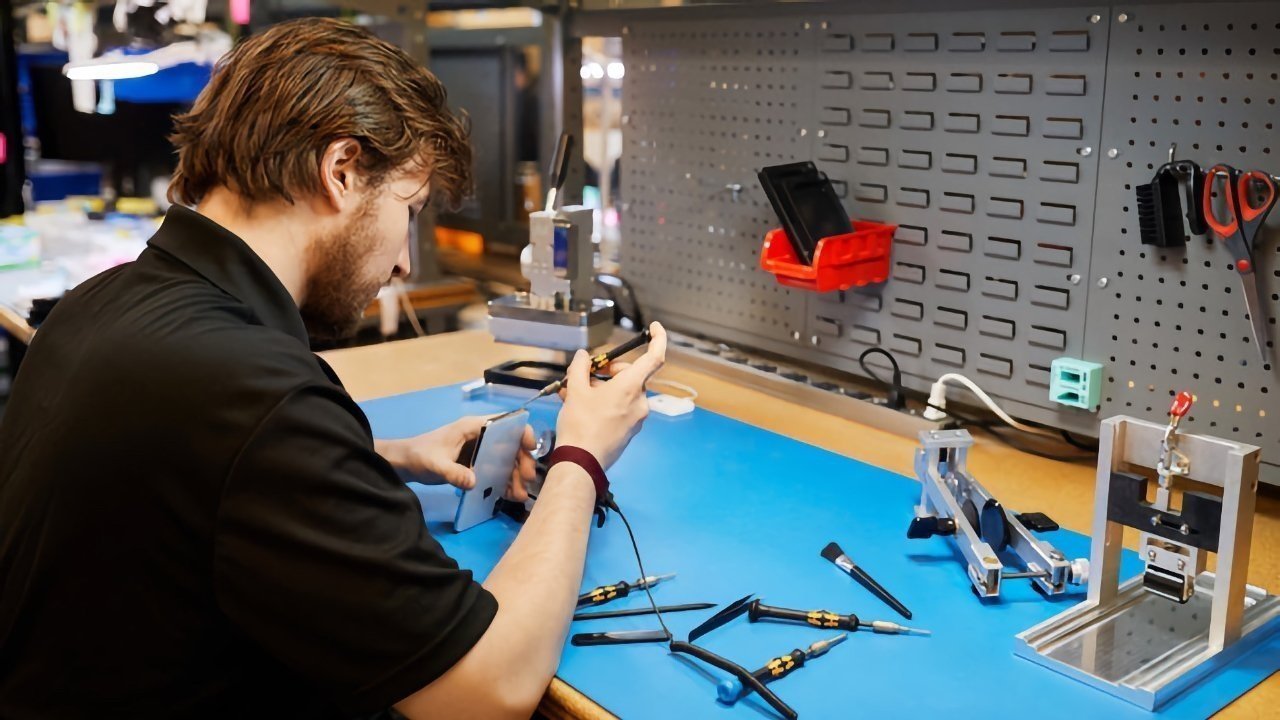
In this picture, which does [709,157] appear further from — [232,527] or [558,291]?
[232,527]

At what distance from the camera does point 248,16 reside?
2.81 meters

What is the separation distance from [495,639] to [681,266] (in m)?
1.21

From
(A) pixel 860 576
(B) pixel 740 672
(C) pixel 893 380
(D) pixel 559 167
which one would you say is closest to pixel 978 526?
(A) pixel 860 576

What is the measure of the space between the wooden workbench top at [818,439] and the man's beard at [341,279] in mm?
436

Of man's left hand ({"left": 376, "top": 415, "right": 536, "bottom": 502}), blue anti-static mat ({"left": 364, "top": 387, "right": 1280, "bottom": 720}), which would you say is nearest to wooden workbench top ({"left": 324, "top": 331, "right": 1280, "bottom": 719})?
blue anti-static mat ({"left": 364, "top": 387, "right": 1280, "bottom": 720})

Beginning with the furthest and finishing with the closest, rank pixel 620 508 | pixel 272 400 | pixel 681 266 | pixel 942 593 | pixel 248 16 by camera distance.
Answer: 1. pixel 248 16
2. pixel 681 266
3. pixel 620 508
4. pixel 942 593
5. pixel 272 400

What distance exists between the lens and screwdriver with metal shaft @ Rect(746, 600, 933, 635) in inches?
38.4

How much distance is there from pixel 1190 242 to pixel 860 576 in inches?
23.4


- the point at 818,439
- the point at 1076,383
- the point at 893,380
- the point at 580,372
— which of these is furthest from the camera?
the point at 893,380

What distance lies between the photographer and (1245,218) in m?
1.21

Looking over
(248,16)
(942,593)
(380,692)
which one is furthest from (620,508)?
(248,16)

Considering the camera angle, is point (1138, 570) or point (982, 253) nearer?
point (1138, 570)

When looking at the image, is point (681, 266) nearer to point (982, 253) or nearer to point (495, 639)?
point (982, 253)

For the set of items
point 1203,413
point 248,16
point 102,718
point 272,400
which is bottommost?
point 102,718
